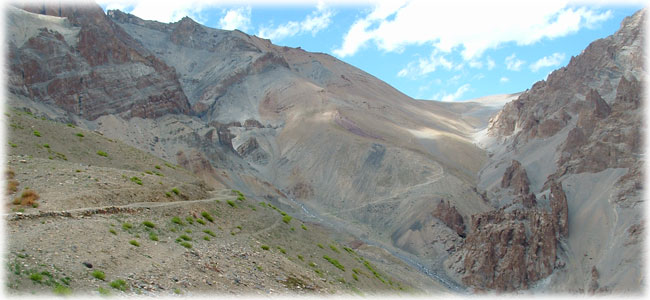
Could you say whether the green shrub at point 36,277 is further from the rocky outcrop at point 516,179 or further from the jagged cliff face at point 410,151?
the rocky outcrop at point 516,179

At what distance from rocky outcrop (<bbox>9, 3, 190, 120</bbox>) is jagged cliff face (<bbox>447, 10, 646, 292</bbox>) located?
51427 mm

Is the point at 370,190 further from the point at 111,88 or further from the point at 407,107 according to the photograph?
the point at 407,107

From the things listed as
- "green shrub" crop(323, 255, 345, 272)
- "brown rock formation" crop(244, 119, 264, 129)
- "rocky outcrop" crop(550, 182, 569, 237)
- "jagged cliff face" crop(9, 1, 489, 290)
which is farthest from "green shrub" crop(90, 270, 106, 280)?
"brown rock formation" crop(244, 119, 264, 129)

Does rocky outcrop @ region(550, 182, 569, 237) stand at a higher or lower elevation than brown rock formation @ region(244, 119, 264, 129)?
lower

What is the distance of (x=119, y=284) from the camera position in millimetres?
18688

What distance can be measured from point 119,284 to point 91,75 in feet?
287

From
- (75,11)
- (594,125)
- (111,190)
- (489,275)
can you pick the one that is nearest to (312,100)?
(75,11)

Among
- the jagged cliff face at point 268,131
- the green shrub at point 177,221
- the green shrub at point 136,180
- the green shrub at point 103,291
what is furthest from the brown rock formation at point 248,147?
the green shrub at point 103,291

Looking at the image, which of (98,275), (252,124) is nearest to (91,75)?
(252,124)

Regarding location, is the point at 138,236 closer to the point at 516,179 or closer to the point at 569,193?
the point at 569,193

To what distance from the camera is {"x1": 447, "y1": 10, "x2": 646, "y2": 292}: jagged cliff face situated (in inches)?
3004

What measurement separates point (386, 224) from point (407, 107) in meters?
94.9

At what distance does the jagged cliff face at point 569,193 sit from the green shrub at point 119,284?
6012 cm

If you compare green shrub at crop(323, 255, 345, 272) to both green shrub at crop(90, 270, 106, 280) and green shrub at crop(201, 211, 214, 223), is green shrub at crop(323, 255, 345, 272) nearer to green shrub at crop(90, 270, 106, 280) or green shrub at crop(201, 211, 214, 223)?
green shrub at crop(201, 211, 214, 223)
